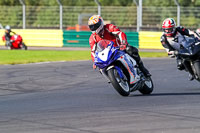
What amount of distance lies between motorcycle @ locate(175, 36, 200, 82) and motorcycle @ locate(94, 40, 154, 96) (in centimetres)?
154

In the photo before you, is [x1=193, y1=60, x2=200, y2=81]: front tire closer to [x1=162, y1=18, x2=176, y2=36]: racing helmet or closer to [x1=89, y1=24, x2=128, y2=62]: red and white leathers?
[x1=162, y1=18, x2=176, y2=36]: racing helmet

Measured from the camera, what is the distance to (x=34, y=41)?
2905cm

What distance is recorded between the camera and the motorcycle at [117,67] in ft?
30.3

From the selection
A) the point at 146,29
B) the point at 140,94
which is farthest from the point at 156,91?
the point at 146,29

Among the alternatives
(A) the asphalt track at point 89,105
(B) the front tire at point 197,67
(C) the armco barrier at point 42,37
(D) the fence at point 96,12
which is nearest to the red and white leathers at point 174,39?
(B) the front tire at point 197,67

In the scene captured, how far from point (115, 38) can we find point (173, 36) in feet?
5.67

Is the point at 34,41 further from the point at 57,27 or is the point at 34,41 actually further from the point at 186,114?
the point at 186,114

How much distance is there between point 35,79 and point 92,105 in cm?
478

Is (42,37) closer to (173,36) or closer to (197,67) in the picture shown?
(173,36)

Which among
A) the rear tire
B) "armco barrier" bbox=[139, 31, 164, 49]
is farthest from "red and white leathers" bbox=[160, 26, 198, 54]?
"armco barrier" bbox=[139, 31, 164, 49]

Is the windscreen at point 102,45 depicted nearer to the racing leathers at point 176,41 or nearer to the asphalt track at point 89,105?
the asphalt track at point 89,105

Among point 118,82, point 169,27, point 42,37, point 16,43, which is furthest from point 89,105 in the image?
point 42,37

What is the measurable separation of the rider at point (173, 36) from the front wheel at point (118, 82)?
1.95m

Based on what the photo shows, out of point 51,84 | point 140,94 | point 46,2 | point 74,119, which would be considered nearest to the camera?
point 74,119
